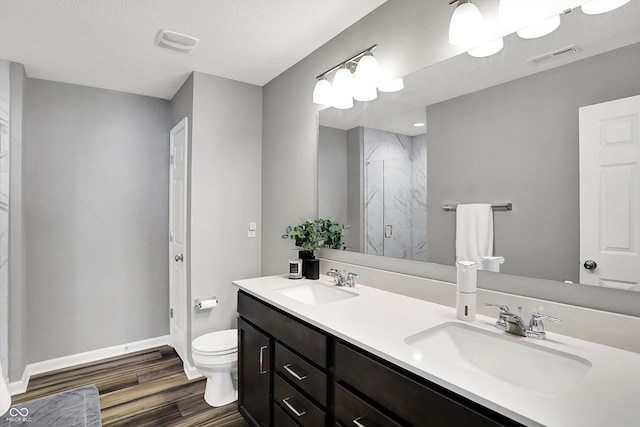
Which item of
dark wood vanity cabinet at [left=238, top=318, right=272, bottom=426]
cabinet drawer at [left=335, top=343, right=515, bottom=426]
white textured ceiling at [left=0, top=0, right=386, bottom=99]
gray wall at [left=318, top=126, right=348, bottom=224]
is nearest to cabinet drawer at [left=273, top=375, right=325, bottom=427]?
dark wood vanity cabinet at [left=238, top=318, right=272, bottom=426]

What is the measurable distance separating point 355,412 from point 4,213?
2.75m

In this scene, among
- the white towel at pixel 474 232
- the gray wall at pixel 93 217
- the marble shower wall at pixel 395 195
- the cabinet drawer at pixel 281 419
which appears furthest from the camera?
the gray wall at pixel 93 217

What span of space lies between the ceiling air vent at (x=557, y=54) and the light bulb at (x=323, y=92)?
1160 millimetres

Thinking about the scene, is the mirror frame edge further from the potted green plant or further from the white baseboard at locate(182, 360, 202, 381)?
the white baseboard at locate(182, 360, 202, 381)

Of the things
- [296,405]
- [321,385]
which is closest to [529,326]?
[321,385]

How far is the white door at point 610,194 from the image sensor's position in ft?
3.35

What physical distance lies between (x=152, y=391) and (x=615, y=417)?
2710 mm

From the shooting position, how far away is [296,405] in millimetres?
1482

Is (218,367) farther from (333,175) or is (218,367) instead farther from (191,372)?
(333,175)

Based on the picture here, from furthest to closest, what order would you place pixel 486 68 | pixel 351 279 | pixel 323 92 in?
pixel 323 92 < pixel 351 279 < pixel 486 68

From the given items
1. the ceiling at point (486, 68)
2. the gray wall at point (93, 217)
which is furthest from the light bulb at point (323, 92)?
the gray wall at point (93, 217)

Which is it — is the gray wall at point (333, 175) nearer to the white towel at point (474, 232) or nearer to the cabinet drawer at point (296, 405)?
the white towel at point (474, 232)

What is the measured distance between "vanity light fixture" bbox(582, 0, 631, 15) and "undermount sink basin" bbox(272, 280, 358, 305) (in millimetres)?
1553

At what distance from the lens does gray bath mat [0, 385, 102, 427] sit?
130 cm
